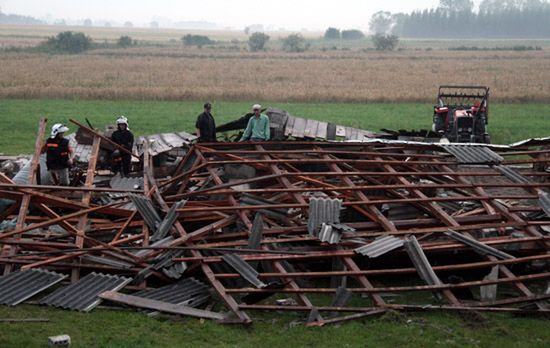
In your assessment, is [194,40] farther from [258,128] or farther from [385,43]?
[258,128]

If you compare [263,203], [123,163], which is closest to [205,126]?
[123,163]

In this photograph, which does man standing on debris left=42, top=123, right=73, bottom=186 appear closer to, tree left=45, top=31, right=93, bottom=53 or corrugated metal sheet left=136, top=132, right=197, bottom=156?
corrugated metal sheet left=136, top=132, right=197, bottom=156

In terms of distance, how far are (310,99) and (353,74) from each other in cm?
1478

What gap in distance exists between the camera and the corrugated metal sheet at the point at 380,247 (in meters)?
10.2

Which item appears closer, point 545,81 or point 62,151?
point 62,151

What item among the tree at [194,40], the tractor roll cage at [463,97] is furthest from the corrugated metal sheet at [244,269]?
the tree at [194,40]

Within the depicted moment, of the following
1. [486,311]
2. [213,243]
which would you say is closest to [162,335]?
[213,243]

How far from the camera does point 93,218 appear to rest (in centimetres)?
1267

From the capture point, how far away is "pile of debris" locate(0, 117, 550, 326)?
390 inches

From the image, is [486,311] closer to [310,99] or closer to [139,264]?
[139,264]

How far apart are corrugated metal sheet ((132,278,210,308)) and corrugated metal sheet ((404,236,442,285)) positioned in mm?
2927

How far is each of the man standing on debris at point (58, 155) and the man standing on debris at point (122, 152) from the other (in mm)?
1614

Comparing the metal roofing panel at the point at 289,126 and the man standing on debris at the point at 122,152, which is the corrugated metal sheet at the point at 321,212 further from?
the metal roofing panel at the point at 289,126

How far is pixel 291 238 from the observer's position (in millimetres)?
10992
